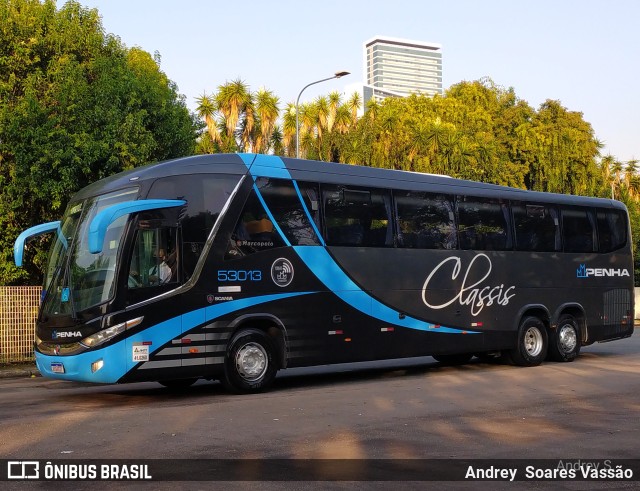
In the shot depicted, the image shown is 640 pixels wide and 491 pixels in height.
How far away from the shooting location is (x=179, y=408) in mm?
11250

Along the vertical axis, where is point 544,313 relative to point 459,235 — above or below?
below

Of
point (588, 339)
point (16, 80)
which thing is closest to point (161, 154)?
point (16, 80)

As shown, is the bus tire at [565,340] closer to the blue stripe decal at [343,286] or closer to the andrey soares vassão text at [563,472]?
the blue stripe decal at [343,286]

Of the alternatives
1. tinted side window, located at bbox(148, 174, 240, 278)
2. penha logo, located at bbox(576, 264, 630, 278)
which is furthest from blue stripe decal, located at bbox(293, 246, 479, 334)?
penha logo, located at bbox(576, 264, 630, 278)

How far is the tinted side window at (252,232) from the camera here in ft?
42.5

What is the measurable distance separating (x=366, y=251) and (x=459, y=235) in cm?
259

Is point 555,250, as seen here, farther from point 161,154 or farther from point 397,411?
point 161,154

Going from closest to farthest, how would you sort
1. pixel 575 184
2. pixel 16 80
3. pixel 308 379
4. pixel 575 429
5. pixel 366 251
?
1. pixel 575 429
2. pixel 366 251
3. pixel 308 379
4. pixel 16 80
5. pixel 575 184

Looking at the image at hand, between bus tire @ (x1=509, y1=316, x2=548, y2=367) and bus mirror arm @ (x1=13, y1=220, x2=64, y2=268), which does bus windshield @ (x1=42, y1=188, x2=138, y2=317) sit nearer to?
bus mirror arm @ (x1=13, y1=220, x2=64, y2=268)

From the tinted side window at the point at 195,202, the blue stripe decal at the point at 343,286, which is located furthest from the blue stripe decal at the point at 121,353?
the blue stripe decal at the point at 343,286

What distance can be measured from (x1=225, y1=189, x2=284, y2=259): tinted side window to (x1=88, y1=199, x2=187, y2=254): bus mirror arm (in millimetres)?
985

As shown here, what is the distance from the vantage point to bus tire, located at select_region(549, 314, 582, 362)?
18234 millimetres

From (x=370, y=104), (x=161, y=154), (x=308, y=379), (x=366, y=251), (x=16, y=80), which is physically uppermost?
(x=370, y=104)

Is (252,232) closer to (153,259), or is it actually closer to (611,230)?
(153,259)
